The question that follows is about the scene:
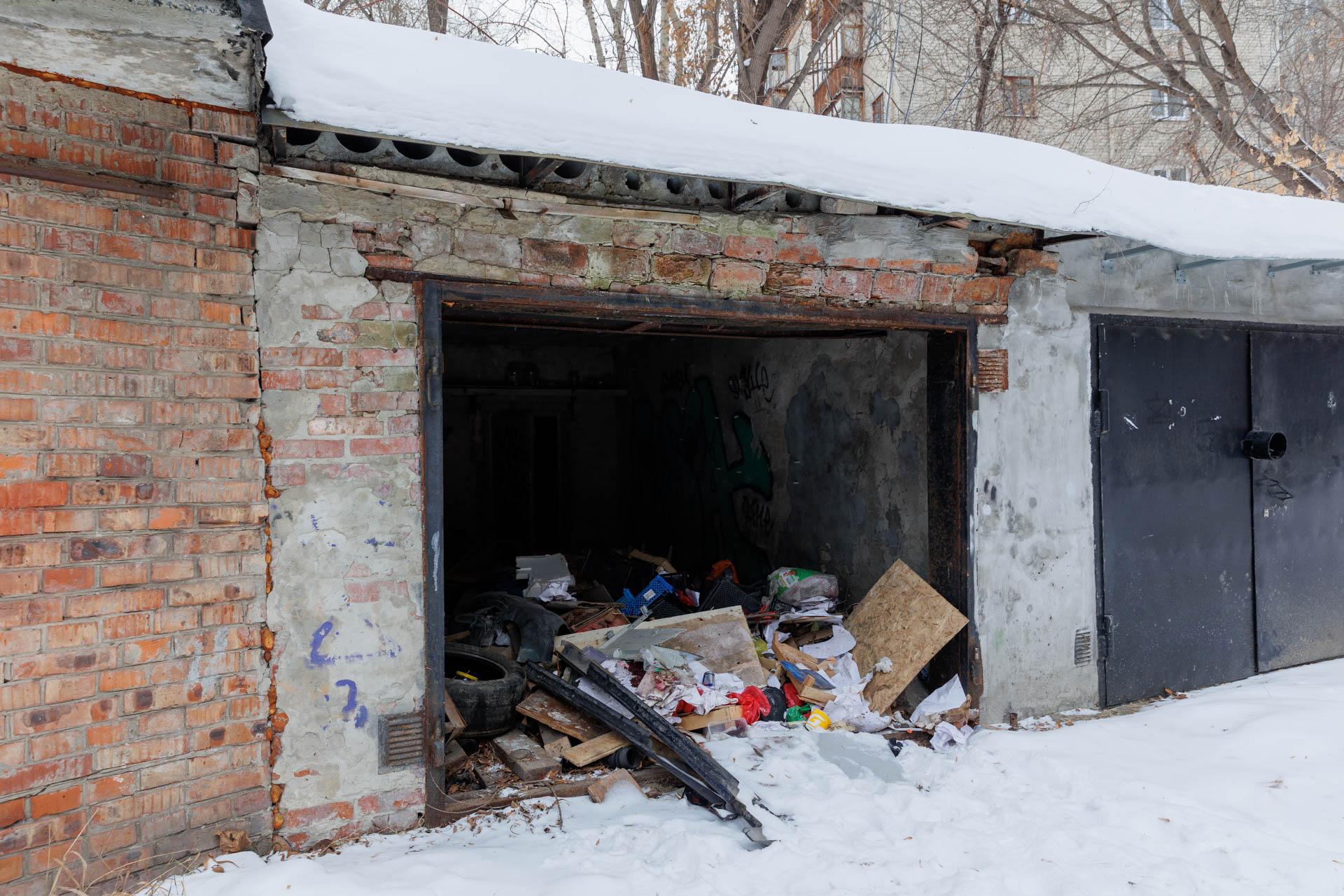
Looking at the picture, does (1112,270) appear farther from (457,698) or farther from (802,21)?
(802,21)

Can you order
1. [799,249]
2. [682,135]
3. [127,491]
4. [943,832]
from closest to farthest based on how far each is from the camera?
[127,491] < [682,135] < [943,832] < [799,249]

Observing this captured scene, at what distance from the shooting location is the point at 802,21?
9.43 m

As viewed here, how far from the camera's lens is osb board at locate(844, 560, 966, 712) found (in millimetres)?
4219

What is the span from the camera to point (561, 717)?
380 cm

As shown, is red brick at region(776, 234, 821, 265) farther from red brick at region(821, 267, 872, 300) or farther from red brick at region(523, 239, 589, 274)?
red brick at region(523, 239, 589, 274)

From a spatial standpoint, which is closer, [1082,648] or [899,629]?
[899,629]

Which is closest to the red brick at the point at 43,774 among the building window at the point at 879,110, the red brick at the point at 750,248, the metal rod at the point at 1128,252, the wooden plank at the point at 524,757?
the wooden plank at the point at 524,757

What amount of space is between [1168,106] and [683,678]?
44.0 feet

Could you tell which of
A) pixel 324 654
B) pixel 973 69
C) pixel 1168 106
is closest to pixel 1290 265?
pixel 324 654

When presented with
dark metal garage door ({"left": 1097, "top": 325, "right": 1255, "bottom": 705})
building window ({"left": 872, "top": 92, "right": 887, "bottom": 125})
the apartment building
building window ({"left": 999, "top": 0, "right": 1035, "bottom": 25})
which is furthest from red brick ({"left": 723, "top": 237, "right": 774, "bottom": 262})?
building window ({"left": 872, "top": 92, "right": 887, "bottom": 125})

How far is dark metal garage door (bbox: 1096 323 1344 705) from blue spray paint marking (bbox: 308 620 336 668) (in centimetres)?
393

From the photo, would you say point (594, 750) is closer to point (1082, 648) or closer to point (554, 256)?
point (554, 256)

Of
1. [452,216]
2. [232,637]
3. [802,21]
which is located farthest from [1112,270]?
[802,21]

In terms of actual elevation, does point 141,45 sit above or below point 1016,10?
below
